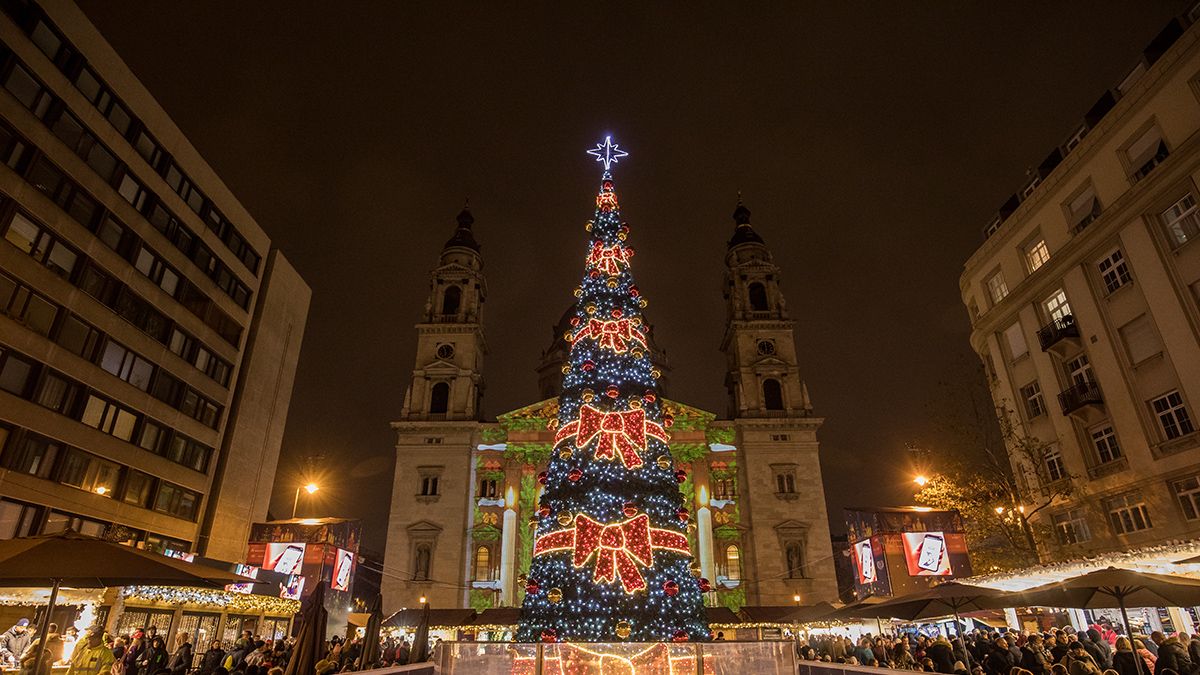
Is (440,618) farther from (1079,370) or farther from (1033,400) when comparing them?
(1079,370)

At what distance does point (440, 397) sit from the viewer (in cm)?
4681

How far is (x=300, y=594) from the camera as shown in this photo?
104ft

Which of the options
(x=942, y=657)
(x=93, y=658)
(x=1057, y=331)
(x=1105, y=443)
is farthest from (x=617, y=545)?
(x=1057, y=331)

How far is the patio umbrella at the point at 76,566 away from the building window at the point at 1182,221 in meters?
27.3

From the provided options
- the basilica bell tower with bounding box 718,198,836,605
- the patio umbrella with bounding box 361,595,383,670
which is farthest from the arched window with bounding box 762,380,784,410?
the patio umbrella with bounding box 361,595,383,670

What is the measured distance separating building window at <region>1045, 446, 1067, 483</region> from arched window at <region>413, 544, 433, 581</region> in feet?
109

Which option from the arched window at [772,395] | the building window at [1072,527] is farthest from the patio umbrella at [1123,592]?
the arched window at [772,395]

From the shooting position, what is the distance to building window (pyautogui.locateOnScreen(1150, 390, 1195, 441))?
66.4 ft

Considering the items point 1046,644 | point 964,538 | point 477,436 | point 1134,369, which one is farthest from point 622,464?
point 477,436

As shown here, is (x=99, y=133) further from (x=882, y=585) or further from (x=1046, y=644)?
(x=882, y=585)

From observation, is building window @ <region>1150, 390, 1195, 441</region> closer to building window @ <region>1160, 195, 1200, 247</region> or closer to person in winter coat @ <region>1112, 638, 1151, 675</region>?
building window @ <region>1160, 195, 1200, 247</region>

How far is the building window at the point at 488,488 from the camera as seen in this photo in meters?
43.4

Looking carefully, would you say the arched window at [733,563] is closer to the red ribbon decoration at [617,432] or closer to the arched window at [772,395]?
the arched window at [772,395]

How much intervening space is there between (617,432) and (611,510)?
172 cm
